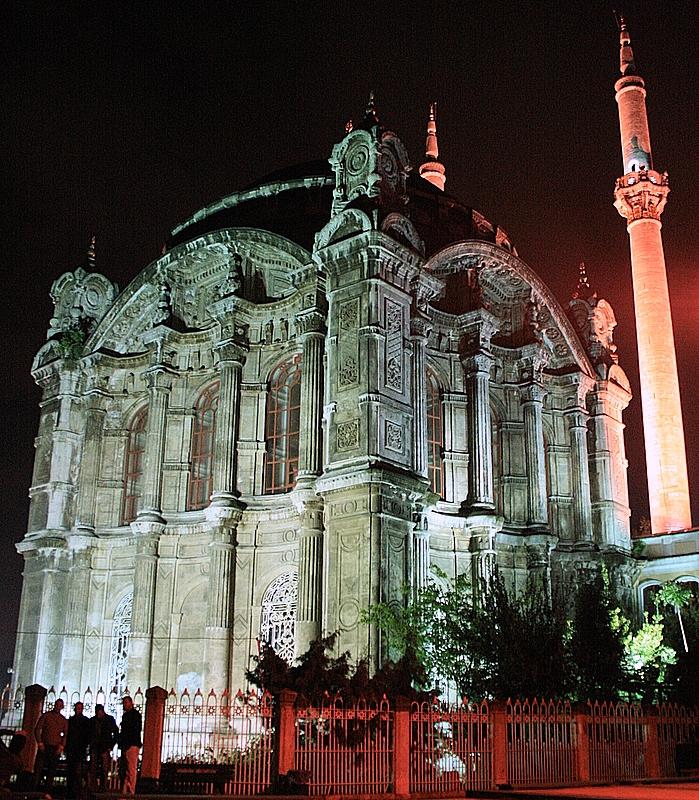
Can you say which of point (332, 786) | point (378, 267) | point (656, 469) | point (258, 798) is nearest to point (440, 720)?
point (332, 786)

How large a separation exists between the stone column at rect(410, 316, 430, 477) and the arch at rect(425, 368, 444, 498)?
1509 mm

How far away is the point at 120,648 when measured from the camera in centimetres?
3019

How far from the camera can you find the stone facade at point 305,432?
2566cm

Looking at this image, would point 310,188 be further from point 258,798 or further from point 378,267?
point 258,798

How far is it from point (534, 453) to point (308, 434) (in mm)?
8388

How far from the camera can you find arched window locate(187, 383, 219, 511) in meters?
30.8

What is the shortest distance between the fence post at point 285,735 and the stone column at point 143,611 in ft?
41.2

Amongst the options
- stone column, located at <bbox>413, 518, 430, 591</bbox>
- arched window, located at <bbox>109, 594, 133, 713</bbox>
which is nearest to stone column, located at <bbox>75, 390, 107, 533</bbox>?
arched window, located at <bbox>109, 594, 133, 713</bbox>

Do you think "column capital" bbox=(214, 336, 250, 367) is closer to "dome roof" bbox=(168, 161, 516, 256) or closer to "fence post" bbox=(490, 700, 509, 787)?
"dome roof" bbox=(168, 161, 516, 256)

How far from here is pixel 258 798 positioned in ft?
49.6

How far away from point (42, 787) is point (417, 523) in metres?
12.0

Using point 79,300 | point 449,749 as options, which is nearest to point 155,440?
point 79,300

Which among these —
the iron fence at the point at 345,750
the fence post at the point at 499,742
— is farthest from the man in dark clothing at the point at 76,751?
the fence post at the point at 499,742

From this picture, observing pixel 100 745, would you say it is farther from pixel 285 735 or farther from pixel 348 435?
pixel 348 435
